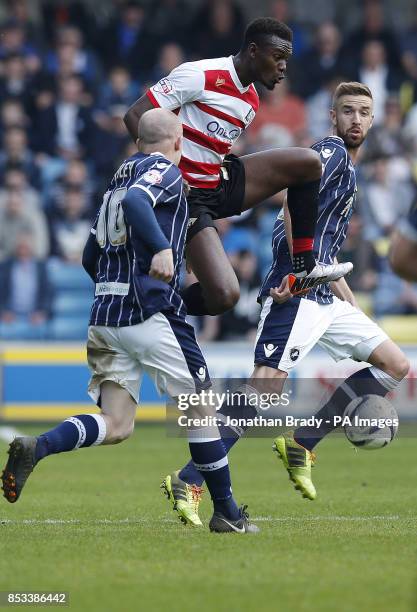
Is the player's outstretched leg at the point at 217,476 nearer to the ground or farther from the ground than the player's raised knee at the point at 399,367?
nearer to the ground

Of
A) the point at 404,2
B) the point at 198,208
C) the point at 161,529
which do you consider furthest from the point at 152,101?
the point at 404,2

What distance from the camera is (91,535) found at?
6629 mm

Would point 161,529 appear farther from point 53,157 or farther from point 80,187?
point 53,157

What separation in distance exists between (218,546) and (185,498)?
1.01 metres

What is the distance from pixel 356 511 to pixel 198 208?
6.93ft

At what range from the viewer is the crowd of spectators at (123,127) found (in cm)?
1568

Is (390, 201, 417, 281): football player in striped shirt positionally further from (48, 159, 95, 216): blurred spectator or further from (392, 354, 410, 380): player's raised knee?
(48, 159, 95, 216): blurred spectator

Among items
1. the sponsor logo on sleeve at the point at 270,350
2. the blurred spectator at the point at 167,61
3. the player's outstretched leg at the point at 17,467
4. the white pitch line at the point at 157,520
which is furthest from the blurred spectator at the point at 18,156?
the player's outstretched leg at the point at 17,467

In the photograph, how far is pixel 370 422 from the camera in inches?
317

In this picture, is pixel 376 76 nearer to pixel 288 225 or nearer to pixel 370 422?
pixel 288 225

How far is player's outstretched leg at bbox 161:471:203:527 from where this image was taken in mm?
7023

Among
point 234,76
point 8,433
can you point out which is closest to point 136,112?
point 234,76

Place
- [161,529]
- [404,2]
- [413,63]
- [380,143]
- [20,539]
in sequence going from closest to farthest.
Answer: [20,539] < [161,529] < [380,143] < [413,63] < [404,2]

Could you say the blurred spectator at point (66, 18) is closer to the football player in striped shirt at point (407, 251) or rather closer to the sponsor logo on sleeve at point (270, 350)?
the sponsor logo on sleeve at point (270, 350)
